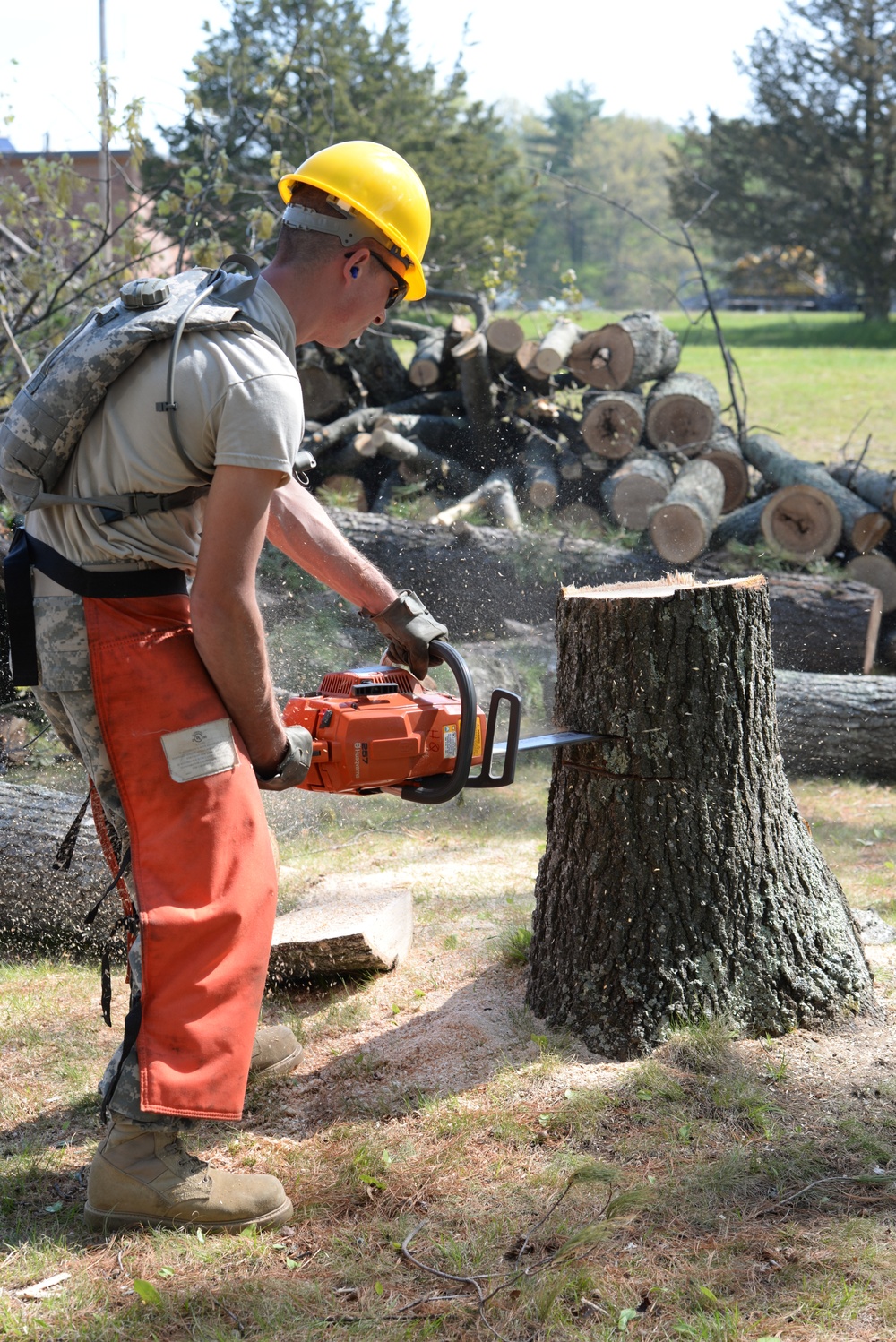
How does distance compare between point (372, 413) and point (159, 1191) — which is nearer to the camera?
point (159, 1191)

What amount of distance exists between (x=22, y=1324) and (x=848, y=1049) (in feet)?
6.41

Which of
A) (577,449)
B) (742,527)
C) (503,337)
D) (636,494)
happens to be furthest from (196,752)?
(503,337)

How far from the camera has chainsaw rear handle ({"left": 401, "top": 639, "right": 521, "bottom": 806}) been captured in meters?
2.30

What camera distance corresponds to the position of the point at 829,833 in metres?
4.95

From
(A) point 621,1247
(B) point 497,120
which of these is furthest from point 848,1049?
(B) point 497,120

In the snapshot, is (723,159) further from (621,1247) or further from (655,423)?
(621,1247)

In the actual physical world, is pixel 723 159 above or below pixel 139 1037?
above

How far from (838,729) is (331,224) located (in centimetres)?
459

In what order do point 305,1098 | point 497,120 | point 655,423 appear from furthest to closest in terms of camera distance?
point 497,120 < point 655,423 < point 305,1098

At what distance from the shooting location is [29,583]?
2.10 meters

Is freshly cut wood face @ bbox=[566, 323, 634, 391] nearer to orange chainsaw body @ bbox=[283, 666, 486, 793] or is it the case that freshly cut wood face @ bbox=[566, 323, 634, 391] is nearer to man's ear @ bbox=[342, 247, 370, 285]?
orange chainsaw body @ bbox=[283, 666, 486, 793]

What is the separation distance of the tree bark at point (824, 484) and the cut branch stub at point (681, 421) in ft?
1.45

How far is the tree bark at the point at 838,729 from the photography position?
5.79m

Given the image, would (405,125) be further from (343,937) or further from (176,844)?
(176,844)
